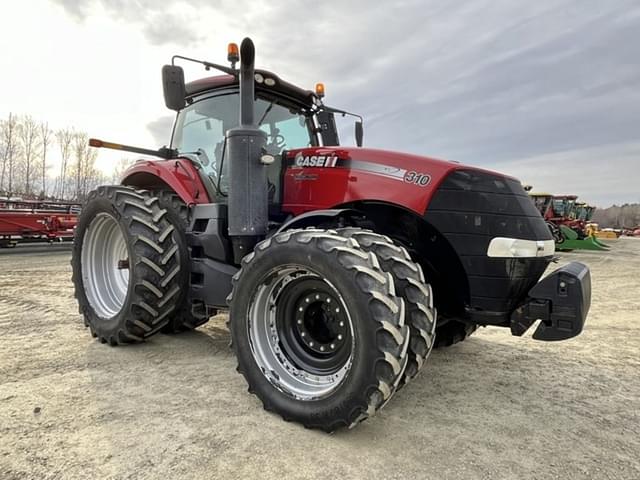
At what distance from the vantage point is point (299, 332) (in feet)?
8.45

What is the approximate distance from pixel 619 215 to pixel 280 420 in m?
80.6

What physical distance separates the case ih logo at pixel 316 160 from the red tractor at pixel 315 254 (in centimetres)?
1

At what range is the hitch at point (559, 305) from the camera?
2223 mm

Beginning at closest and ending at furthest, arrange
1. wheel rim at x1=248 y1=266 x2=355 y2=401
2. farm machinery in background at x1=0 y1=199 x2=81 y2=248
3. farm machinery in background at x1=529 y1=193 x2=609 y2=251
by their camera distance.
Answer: wheel rim at x1=248 y1=266 x2=355 y2=401
farm machinery in background at x1=0 y1=199 x2=81 y2=248
farm machinery in background at x1=529 y1=193 x2=609 y2=251

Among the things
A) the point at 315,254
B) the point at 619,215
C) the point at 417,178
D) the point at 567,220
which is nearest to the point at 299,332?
the point at 315,254

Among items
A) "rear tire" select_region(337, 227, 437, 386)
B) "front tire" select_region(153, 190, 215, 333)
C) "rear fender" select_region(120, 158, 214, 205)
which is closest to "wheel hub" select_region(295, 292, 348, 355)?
"rear tire" select_region(337, 227, 437, 386)

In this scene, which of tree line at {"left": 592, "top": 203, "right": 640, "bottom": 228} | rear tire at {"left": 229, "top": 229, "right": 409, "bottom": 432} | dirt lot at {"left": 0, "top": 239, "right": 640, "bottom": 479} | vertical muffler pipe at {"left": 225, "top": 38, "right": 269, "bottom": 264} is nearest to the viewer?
dirt lot at {"left": 0, "top": 239, "right": 640, "bottom": 479}

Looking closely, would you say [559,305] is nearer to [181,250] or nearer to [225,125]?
[181,250]

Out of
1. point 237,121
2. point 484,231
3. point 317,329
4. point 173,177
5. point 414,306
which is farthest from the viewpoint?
point 173,177

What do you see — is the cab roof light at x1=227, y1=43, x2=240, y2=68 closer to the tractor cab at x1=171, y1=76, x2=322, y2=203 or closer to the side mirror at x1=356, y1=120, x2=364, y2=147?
the tractor cab at x1=171, y1=76, x2=322, y2=203

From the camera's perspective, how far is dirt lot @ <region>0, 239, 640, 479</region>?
190 cm

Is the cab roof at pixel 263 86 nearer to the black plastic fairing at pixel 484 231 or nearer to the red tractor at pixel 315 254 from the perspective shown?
the red tractor at pixel 315 254

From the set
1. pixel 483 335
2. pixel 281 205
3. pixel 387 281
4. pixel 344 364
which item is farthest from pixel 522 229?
pixel 483 335

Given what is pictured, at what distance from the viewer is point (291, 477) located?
1.81 meters
